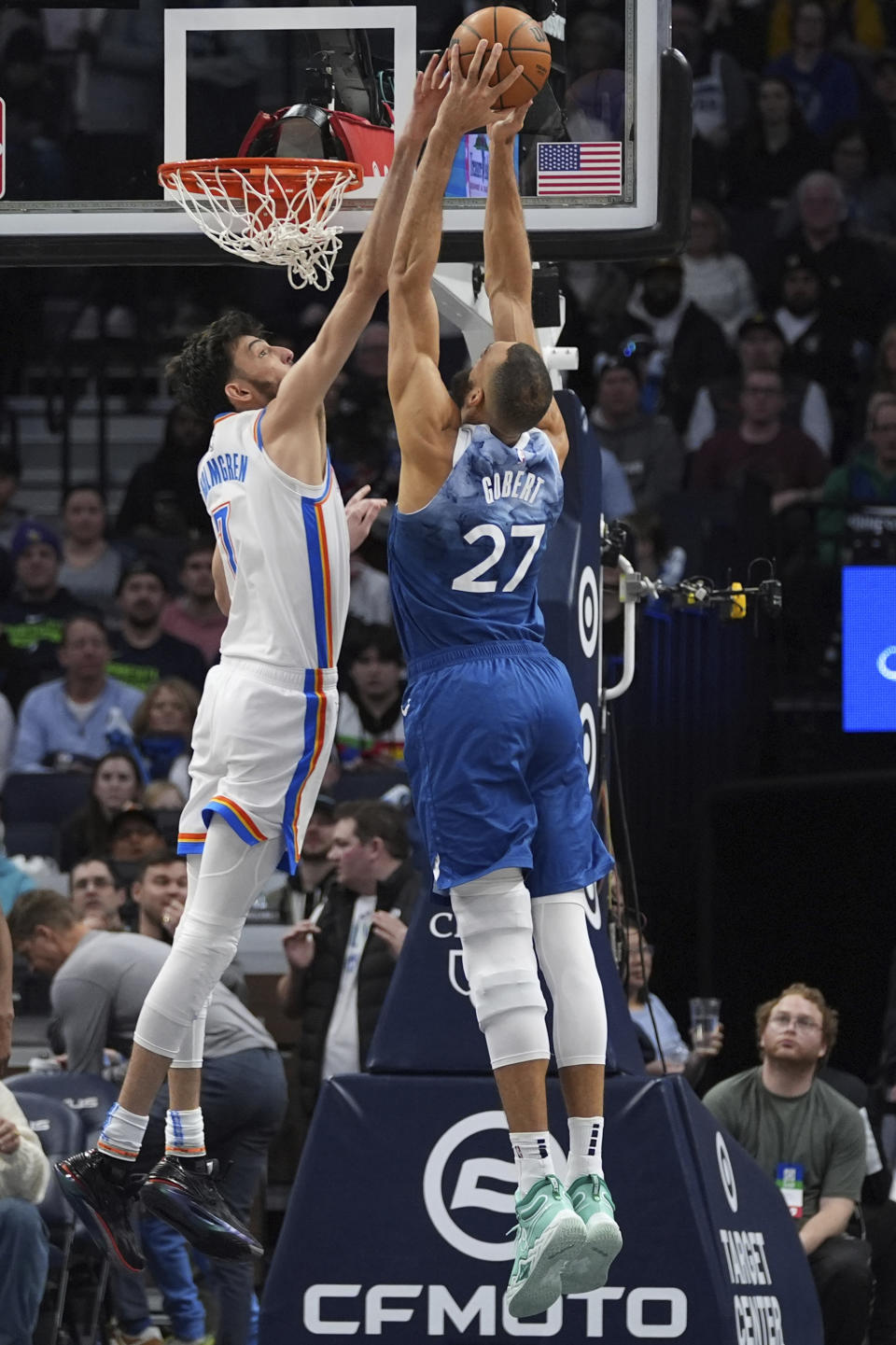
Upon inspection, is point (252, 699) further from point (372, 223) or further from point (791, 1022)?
point (791, 1022)

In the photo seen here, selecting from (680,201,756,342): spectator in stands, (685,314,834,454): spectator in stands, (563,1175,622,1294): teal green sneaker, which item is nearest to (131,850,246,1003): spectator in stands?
(563,1175,622,1294): teal green sneaker

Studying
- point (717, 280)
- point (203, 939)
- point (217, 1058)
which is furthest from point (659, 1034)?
point (717, 280)

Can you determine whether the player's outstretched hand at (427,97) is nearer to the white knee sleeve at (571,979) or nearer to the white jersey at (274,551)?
the white jersey at (274,551)

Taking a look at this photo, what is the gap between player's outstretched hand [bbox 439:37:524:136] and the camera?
6.38 meters

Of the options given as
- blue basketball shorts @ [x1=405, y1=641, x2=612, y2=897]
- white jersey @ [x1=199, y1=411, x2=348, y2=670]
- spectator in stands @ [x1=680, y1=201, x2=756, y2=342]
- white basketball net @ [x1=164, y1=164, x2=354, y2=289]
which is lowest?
blue basketball shorts @ [x1=405, y1=641, x2=612, y2=897]

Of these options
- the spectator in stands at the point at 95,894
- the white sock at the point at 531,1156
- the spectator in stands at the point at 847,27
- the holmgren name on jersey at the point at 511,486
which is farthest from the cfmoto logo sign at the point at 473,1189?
the spectator in stands at the point at 847,27

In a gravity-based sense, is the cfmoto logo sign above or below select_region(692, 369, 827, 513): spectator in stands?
below

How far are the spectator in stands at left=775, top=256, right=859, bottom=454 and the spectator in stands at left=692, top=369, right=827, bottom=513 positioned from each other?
0.26 m

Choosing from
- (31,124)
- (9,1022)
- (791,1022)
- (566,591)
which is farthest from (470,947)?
(791,1022)

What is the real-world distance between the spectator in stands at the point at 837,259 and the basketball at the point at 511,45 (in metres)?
9.86

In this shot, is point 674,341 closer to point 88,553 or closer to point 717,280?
point 717,280

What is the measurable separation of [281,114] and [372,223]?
41.4 inches

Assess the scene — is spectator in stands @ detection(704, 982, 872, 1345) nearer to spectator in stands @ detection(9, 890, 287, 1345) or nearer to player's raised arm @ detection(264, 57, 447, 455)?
spectator in stands @ detection(9, 890, 287, 1345)

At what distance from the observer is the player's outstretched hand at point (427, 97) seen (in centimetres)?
646
